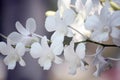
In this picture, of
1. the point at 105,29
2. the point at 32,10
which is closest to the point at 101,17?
the point at 105,29

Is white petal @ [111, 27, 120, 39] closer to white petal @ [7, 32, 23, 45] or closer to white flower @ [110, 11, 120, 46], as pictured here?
white flower @ [110, 11, 120, 46]

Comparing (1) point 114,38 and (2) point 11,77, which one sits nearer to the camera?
(1) point 114,38

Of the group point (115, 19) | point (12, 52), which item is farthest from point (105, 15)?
point (12, 52)

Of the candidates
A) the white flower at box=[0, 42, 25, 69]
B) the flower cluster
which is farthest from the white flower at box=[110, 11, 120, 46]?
the white flower at box=[0, 42, 25, 69]

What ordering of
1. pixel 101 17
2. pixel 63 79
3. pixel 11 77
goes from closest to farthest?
pixel 101 17
pixel 63 79
pixel 11 77

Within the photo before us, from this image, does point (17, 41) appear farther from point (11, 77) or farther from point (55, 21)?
point (11, 77)

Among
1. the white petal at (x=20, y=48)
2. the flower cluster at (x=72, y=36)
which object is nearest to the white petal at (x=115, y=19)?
the flower cluster at (x=72, y=36)

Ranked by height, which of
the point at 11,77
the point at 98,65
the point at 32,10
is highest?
the point at 98,65
